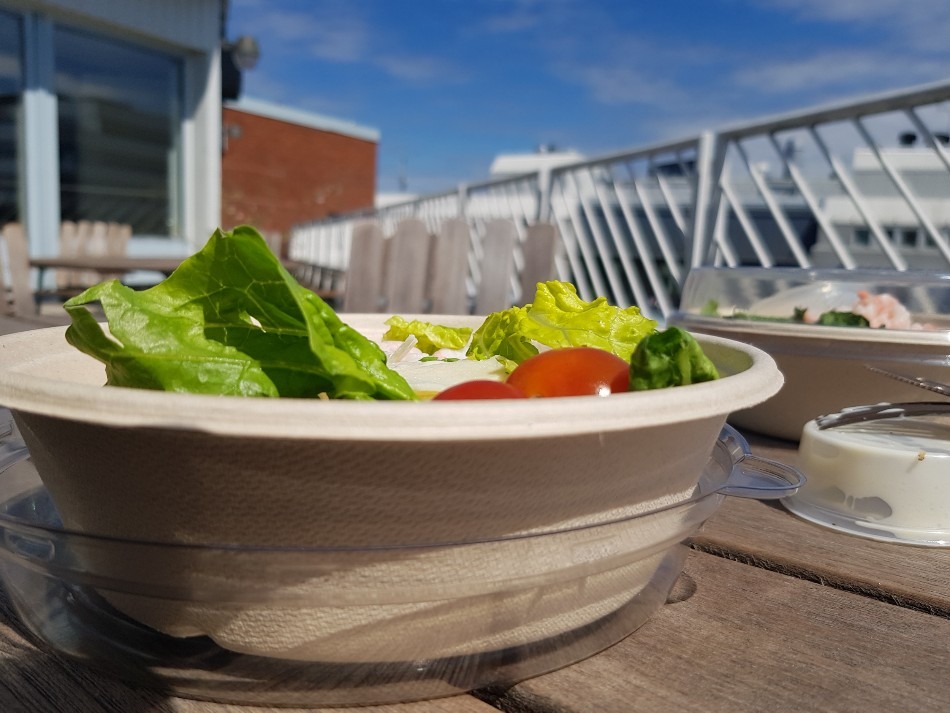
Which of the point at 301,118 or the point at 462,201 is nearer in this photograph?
the point at 462,201

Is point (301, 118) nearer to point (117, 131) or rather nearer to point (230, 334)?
point (117, 131)

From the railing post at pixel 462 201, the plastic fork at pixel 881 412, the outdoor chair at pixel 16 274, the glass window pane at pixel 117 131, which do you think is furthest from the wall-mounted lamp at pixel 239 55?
the plastic fork at pixel 881 412

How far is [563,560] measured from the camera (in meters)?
0.45

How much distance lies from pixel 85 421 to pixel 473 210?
673 cm

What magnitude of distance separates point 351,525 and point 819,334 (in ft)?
2.57

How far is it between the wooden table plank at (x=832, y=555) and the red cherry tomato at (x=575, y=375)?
30 centimetres

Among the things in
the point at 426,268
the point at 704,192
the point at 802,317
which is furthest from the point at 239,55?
the point at 802,317

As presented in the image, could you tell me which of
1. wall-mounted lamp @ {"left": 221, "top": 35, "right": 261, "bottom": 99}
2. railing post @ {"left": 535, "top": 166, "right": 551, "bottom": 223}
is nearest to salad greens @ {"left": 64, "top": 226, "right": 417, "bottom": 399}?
railing post @ {"left": 535, "top": 166, "right": 551, "bottom": 223}

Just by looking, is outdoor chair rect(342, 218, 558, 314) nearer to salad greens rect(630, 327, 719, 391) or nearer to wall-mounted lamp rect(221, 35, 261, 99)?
salad greens rect(630, 327, 719, 391)

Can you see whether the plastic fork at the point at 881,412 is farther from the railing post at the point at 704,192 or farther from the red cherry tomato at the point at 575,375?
the railing post at the point at 704,192

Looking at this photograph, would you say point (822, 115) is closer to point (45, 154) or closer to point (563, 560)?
point (563, 560)

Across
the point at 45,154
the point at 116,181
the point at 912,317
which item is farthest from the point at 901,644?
the point at 116,181

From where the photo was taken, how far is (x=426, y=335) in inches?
34.8

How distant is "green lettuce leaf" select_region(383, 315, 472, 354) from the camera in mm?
880
